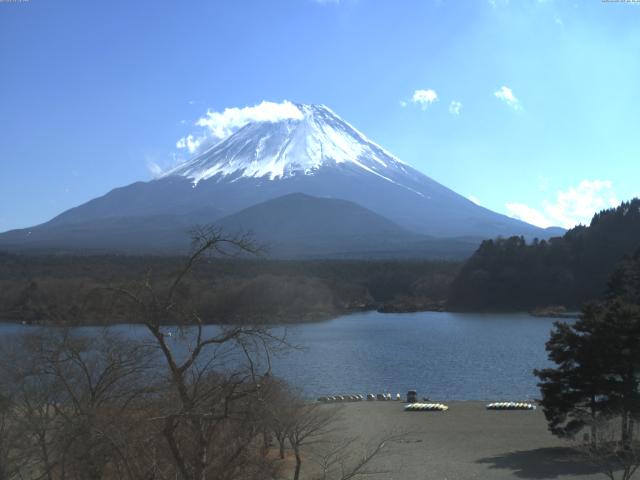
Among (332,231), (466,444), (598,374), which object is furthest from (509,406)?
(332,231)

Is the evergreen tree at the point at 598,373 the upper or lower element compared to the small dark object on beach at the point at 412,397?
upper

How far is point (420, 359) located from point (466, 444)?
1279 centimetres

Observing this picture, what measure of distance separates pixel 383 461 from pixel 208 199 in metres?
92.2

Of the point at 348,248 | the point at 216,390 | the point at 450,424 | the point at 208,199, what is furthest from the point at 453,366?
the point at 208,199

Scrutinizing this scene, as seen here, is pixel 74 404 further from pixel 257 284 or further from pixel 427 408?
pixel 257 284

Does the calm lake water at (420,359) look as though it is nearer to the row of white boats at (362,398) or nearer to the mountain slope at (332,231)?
the row of white boats at (362,398)

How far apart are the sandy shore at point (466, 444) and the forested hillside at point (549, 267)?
1320 inches

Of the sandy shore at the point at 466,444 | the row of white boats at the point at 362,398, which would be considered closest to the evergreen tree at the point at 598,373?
the sandy shore at the point at 466,444

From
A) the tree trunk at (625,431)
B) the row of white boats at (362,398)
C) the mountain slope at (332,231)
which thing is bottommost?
the row of white boats at (362,398)

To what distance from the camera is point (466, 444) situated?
39.6 ft

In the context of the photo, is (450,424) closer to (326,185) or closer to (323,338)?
(323,338)

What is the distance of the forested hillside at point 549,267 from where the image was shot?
47156 mm

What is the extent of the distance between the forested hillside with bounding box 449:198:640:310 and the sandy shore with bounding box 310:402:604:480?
110ft

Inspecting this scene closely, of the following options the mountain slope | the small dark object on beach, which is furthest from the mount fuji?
the small dark object on beach
